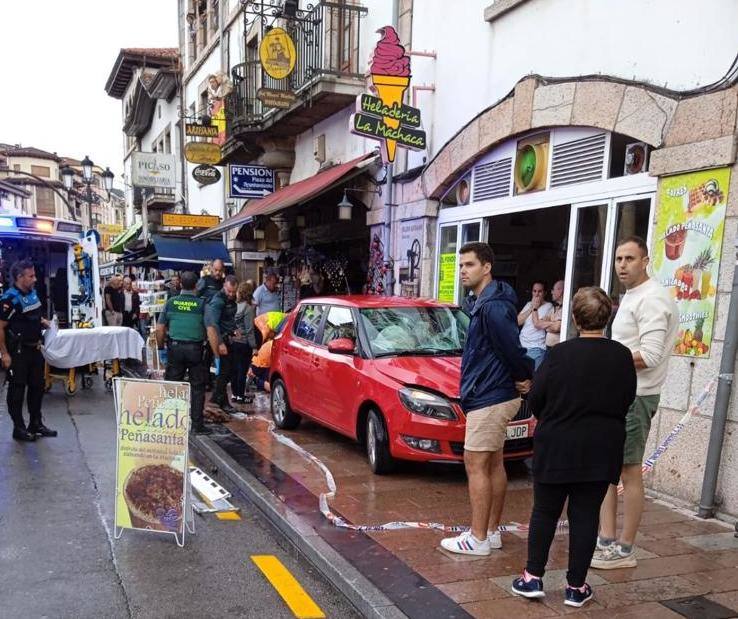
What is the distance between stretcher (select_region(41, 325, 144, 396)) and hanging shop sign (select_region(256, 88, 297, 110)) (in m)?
5.14

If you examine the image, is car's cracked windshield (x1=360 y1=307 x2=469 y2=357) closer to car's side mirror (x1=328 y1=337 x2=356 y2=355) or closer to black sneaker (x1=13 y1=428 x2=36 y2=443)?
car's side mirror (x1=328 y1=337 x2=356 y2=355)

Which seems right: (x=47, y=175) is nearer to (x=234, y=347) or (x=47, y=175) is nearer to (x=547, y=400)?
(x=234, y=347)

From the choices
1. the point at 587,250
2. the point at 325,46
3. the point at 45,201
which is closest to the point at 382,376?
the point at 587,250

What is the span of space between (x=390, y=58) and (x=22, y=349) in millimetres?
6098

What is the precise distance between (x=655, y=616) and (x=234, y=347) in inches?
269

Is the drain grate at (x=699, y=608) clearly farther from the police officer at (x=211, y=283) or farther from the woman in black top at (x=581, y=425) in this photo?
the police officer at (x=211, y=283)

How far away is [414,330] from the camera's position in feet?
21.0

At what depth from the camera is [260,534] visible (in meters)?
4.66

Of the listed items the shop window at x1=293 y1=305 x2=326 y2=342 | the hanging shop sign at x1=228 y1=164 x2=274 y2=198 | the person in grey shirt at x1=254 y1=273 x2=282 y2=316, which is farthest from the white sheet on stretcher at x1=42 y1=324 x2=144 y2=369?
the hanging shop sign at x1=228 y1=164 x2=274 y2=198

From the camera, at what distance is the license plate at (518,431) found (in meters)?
5.45

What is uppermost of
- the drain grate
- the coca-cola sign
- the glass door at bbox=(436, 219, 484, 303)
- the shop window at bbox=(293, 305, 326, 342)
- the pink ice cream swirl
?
the pink ice cream swirl

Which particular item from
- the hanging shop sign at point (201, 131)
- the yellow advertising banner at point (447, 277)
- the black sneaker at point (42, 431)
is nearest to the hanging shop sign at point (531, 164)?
the yellow advertising banner at point (447, 277)

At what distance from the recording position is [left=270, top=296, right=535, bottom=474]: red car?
5395 millimetres

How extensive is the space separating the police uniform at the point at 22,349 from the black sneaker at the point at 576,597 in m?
6.06
